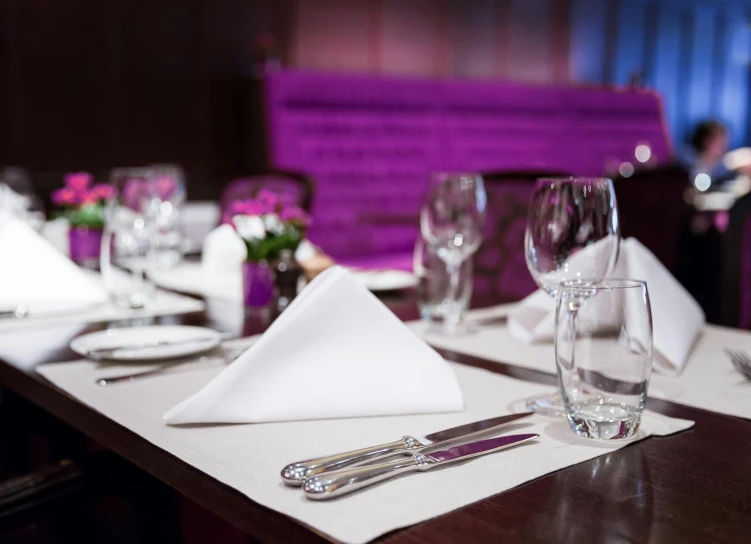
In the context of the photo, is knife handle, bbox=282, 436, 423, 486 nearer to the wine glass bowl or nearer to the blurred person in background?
the wine glass bowl

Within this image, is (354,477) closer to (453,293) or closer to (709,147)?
(453,293)

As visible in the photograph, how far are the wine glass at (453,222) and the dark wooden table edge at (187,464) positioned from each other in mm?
211

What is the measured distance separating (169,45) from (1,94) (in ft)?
3.45

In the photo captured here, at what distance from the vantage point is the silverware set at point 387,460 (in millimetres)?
670

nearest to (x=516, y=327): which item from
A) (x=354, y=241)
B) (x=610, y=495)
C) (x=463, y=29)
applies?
(x=610, y=495)

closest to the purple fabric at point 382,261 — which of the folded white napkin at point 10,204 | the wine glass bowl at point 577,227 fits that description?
the folded white napkin at point 10,204

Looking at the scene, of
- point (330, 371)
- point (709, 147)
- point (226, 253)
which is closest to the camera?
point (330, 371)

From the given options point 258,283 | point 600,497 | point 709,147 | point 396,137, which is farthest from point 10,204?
point 709,147

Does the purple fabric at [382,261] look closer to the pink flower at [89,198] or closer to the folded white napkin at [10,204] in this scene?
the folded white napkin at [10,204]

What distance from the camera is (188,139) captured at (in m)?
5.30

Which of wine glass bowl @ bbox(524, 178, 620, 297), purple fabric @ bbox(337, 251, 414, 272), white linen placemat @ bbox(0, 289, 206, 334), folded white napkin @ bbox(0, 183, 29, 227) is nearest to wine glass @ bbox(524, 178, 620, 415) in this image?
wine glass bowl @ bbox(524, 178, 620, 297)

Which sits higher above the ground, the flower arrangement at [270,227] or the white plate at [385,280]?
the flower arrangement at [270,227]

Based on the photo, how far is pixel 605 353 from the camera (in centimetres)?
79

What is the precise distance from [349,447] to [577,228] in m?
0.37
